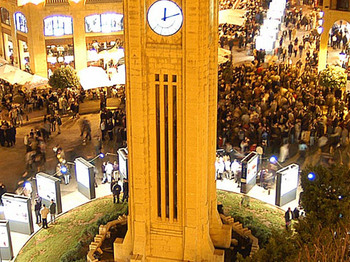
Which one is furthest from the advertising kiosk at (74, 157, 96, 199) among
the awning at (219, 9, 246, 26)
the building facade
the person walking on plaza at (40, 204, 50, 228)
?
the awning at (219, 9, 246, 26)

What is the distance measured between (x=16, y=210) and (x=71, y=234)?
2.22 meters

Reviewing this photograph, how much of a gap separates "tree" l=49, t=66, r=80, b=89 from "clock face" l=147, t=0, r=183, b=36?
64.5 feet

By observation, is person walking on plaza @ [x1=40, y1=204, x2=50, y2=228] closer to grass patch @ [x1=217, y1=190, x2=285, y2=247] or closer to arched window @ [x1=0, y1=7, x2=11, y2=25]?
grass patch @ [x1=217, y1=190, x2=285, y2=247]

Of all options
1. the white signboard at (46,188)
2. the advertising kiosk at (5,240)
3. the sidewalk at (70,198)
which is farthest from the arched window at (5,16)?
the advertising kiosk at (5,240)

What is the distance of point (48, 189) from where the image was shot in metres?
25.3

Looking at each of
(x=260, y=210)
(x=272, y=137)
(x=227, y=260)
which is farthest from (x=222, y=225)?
(x=272, y=137)

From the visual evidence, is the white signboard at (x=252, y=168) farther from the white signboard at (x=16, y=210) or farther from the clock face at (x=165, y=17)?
the clock face at (x=165, y=17)

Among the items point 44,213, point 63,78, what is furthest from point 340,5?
point 44,213

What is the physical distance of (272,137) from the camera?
30484 millimetres

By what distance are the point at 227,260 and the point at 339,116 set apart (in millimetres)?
14593

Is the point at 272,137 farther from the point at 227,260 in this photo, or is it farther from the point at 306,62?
the point at 306,62

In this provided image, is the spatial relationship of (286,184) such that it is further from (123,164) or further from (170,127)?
(170,127)

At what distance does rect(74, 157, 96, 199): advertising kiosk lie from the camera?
2620 cm

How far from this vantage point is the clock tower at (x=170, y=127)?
1805 cm
